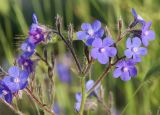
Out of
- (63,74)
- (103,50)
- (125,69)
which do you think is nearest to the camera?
(103,50)

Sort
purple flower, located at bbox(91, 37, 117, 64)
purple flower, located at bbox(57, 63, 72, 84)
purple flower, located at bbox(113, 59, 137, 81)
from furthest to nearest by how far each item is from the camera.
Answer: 1. purple flower, located at bbox(57, 63, 72, 84)
2. purple flower, located at bbox(113, 59, 137, 81)
3. purple flower, located at bbox(91, 37, 117, 64)

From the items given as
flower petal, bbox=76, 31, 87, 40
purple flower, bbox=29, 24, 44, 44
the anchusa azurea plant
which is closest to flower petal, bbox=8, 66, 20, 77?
the anchusa azurea plant

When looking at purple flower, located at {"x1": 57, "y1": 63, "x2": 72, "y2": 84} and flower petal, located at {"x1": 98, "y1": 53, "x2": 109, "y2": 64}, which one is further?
purple flower, located at {"x1": 57, "y1": 63, "x2": 72, "y2": 84}

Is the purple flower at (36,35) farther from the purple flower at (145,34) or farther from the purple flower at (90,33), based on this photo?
the purple flower at (145,34)

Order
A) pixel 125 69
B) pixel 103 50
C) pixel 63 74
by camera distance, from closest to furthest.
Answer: pixel 103 50, pixel 125 69, pixel 63 74

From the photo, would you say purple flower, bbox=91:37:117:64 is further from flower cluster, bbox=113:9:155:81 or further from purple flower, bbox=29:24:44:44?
purple flower, bbox=29:24:44:44

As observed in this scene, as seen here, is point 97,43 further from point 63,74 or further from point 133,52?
point 63,74

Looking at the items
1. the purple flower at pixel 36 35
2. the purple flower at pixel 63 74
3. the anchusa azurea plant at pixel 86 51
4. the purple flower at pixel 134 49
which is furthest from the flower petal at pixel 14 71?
the purple flower at pixel 63 74

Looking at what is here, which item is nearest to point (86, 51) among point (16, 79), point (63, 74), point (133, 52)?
point (133, 52)
